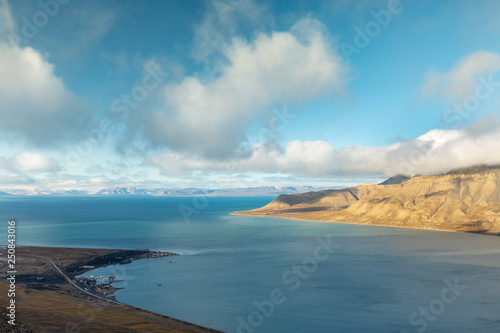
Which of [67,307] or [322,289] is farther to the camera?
[322,289]

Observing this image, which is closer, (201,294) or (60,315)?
(60,315)

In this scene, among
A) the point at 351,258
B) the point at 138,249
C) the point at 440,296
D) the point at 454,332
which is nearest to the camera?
the point at 454,332

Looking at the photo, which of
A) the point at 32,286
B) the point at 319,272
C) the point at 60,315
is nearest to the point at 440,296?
the point at 319,272

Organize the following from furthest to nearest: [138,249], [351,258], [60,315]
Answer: [138,249] < [351,258] < [60,315]

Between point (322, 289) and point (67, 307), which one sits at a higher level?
point (67, 307)

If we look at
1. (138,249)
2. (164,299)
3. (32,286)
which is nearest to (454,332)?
(164,299)

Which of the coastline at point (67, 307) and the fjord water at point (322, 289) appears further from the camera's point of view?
the fjord water at point (322, 289)

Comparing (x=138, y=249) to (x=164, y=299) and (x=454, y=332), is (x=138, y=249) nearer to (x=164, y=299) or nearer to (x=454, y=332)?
(x=164, y=299)
